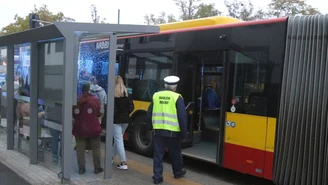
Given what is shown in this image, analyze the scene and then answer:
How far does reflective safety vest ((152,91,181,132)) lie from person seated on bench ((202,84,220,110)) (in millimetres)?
2598

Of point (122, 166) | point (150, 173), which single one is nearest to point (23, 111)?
point (122, 166)

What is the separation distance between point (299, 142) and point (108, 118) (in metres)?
2.81

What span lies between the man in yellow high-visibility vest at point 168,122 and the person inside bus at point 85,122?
0.88 metres

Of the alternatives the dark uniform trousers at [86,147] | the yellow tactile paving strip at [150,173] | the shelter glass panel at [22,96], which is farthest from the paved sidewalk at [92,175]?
the shelter glass panel at [22,96]

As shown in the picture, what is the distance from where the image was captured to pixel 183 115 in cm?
564

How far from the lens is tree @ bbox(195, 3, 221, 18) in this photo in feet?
113

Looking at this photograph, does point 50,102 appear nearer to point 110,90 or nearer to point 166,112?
point 110,90

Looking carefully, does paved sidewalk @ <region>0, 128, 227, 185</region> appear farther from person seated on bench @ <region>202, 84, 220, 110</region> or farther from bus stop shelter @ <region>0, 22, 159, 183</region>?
person seated on bench @ <region>202, 84, 220, 110</region>

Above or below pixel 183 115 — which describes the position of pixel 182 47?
above

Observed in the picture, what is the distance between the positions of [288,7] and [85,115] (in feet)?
93.8

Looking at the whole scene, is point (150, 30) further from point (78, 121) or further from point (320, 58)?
point (320, 58)

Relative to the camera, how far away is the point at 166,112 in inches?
223

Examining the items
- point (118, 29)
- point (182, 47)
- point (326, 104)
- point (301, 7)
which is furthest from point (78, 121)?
point (301, 7)

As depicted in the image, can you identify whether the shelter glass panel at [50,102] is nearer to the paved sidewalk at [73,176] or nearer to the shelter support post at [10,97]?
the paved sidewalk at [73,176]
